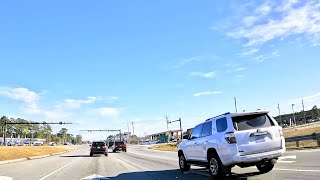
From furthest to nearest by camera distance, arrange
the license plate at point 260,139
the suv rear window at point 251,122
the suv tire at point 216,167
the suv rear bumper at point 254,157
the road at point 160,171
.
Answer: the road at point 160,171, the suv tire at point 216,167, the suv rear window at point 251,122, the license plate at point 260,139, the suv rear bumper at point 254,157

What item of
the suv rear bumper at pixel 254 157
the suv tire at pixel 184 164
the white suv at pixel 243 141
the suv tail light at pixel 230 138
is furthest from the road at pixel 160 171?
the suv tail light at pixel 230 138

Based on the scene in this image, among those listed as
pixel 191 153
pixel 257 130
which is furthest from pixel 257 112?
pixel 191 153

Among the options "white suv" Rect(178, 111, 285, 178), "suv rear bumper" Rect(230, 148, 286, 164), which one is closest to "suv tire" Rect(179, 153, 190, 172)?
"white suv" Rect(178, 111, 285, 178)

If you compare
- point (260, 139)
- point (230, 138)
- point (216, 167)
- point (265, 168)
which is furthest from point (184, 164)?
point (260, 139)

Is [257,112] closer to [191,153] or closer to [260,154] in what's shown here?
[260,154]

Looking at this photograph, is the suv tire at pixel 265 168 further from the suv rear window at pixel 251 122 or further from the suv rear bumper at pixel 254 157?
the suv rear window at pixel 251 122

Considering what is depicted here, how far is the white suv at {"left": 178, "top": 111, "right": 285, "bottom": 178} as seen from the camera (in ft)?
36.3

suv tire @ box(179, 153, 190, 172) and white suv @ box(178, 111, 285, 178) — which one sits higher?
white suv @ box(178, 111, 285, 178)

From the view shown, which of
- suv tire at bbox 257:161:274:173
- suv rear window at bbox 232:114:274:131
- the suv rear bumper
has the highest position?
suv rear window at bbox 232:114:274:131

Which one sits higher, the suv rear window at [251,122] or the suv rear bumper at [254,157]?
the suv rear window at [251,122]

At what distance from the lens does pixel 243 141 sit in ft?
36.3

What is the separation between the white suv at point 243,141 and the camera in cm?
1108

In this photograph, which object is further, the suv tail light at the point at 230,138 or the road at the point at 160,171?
the road at the point at 160,171

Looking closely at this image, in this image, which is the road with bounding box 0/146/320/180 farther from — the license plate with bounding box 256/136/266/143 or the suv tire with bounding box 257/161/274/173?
the license plate with bounding box 256/136/266/143
